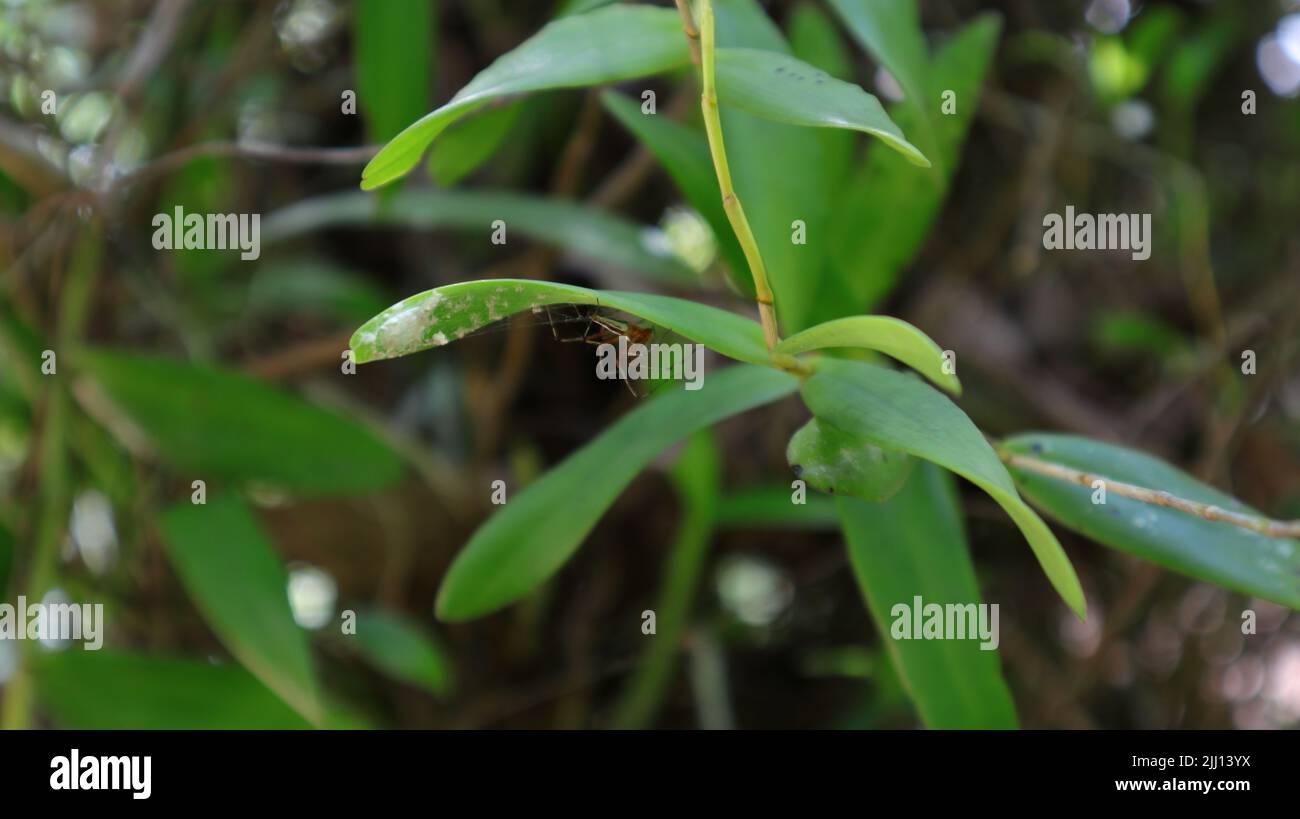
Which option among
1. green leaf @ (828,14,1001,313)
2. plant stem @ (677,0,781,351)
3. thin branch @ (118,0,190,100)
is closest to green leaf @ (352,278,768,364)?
plant stem @ (677,0,781,351)

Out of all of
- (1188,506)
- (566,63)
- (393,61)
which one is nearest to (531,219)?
(393,61)

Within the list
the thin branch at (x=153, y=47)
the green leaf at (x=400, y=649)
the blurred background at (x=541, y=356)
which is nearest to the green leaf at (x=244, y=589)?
the blurred background at (x=541, y=356)

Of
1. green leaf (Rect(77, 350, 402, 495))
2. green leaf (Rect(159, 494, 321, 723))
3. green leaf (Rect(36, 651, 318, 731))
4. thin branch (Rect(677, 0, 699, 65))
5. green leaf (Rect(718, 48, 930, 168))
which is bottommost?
green leaf (Rect(36, 651, 318, 731))

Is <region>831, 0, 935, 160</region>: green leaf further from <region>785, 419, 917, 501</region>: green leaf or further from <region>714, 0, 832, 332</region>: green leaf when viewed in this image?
<region>785, 419, 917, 501</region>: green leaf

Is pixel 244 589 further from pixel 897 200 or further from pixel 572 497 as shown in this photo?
pixel 897 200

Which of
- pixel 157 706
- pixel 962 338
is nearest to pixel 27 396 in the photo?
pixel 157 706
